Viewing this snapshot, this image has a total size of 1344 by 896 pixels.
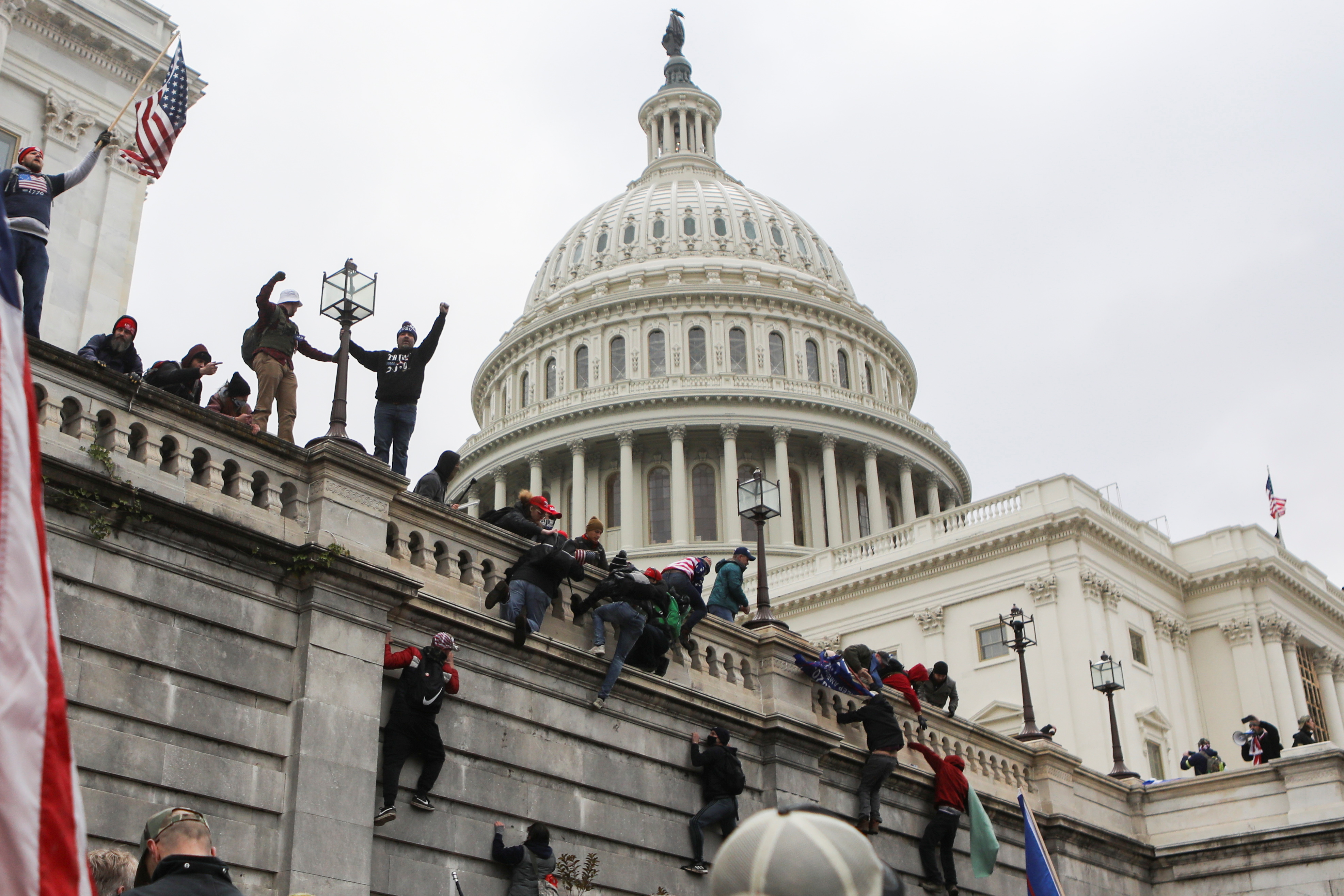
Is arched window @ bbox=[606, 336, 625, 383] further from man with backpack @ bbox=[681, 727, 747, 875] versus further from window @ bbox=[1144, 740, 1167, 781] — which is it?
man with backpack @ bbox=[681, 727, 747, 875]

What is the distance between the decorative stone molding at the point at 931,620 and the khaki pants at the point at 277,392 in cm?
3776

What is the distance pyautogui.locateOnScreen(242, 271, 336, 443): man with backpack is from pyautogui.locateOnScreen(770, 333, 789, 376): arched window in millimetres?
62676

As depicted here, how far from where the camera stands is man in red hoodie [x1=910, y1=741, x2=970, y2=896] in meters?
19.9

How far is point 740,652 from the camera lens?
727 inches

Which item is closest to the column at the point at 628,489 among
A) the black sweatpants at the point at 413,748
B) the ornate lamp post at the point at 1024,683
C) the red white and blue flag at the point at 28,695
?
the ornate lamp post at the point at 1024,683

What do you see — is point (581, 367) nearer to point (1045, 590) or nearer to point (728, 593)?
point (1045, 590)

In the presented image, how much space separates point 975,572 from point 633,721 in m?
36.0

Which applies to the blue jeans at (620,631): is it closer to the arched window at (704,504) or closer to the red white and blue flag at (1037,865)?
the red white and blue flag at (1037,865)

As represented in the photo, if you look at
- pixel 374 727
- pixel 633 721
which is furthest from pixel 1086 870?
pixel 374 727

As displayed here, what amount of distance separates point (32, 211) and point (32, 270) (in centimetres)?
60

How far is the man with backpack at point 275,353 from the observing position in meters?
15.5

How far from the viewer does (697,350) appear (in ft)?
259

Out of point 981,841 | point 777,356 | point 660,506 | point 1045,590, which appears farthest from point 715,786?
point 777,356

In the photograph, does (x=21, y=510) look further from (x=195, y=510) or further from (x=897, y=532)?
(x=897, y=532)
